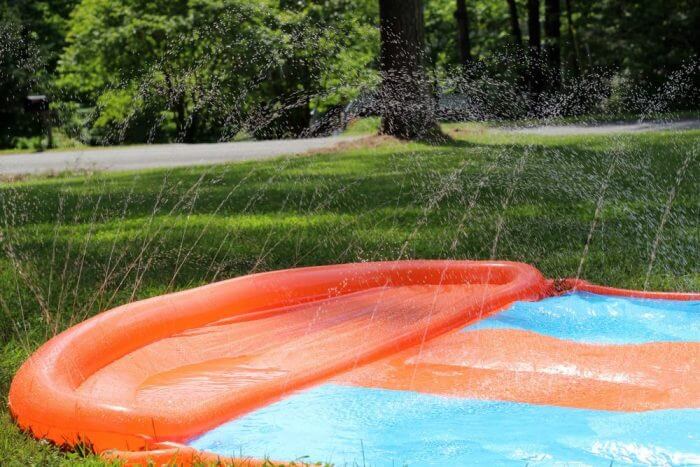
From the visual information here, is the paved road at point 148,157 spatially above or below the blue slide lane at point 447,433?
below

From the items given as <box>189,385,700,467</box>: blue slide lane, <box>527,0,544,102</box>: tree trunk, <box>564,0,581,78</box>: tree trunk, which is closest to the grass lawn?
<box>189,385,700,467</box>: blue slide lane

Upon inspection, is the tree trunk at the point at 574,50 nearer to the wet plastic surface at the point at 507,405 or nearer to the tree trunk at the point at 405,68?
the tree trunk at the point at 405,68

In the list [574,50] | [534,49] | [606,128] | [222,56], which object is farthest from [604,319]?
[574,50]

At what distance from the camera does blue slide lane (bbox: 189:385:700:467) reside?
8.07 feet

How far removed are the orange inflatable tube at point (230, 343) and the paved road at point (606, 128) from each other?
8282 millimetres

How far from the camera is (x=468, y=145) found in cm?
1059

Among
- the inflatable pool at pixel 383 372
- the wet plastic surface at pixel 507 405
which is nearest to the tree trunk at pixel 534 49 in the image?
the inflatable pool at pixel 383 372

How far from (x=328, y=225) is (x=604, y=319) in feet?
7.50

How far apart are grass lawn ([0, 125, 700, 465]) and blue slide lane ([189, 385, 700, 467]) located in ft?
1.82

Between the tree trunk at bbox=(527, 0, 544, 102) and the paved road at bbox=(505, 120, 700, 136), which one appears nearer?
the paved road at bbox=(505, 120, 700, 136)

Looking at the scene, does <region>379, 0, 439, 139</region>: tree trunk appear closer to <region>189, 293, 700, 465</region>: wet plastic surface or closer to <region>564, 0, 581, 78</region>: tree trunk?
<region>189, 293, 700, 465</region>: wet plastic surface

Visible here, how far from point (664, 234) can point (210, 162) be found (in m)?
6.62

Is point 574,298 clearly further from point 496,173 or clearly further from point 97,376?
point 496,173

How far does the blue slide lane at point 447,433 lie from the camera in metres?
2.46
